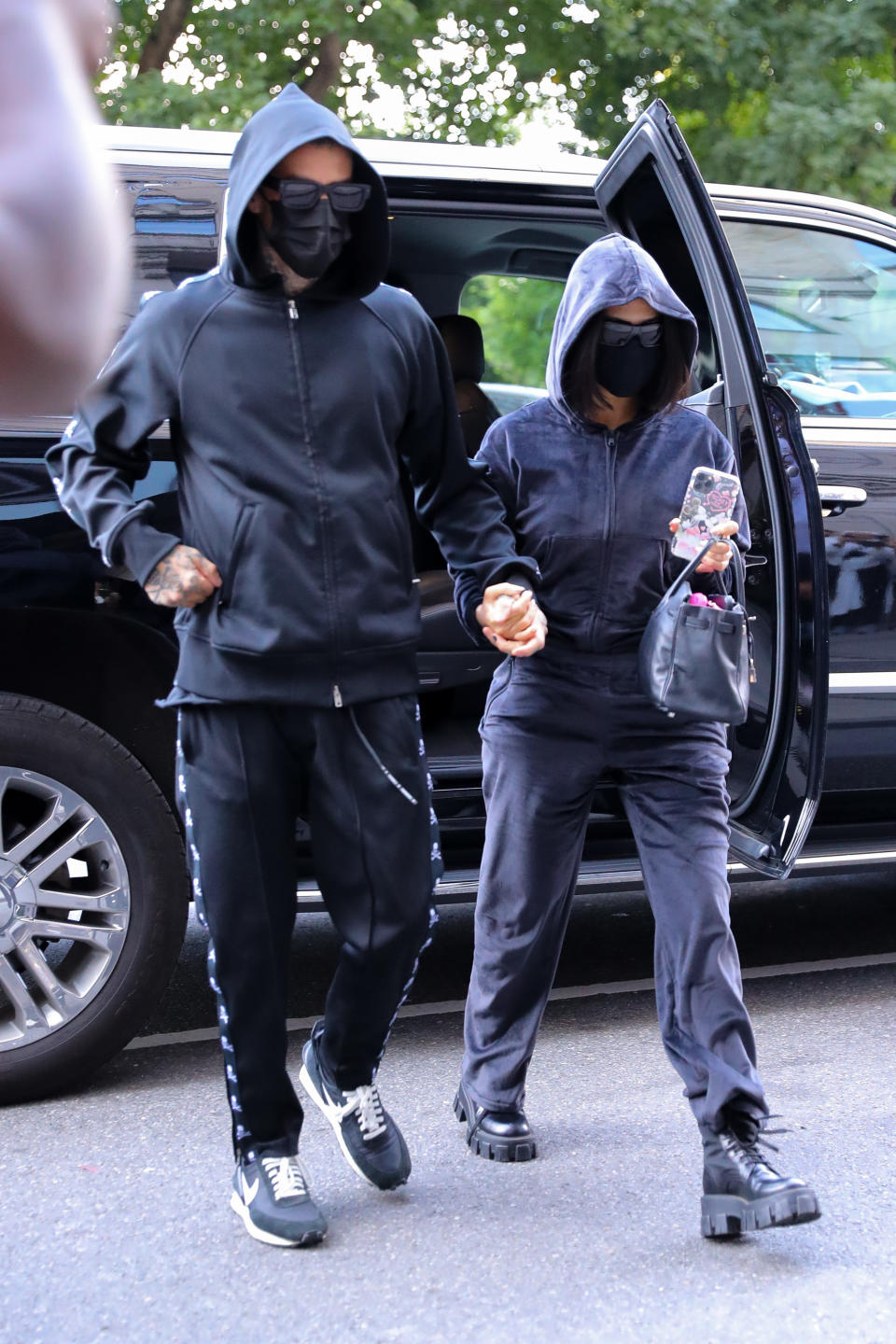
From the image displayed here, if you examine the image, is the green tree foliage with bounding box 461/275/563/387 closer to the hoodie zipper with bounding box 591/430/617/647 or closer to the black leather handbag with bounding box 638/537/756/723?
Result: the hoodie zipper with bounding box 591/430/617/647

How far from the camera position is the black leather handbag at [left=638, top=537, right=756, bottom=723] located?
289cm

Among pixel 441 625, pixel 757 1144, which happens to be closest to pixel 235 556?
pixel 757 1144

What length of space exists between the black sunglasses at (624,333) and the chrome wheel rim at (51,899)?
4.73ft

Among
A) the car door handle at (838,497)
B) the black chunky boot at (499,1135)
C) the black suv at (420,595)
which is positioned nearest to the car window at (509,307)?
the black suv at (420,595)

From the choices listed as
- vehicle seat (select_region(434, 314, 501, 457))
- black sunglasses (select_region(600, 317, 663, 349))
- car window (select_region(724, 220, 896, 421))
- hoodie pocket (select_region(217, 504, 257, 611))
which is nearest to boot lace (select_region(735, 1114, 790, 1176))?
hoodie pocket (select_region(217, 504, 257, 611))

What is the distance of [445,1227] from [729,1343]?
595mm

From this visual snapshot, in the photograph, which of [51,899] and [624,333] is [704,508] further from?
[51,899]

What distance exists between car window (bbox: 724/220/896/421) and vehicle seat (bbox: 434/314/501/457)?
3.72 feet

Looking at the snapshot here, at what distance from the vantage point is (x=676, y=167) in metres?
3.37

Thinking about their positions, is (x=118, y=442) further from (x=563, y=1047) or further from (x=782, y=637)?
(x=563, y=1047)

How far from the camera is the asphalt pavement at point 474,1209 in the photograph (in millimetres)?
2582

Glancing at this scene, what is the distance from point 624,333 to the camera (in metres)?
3.01

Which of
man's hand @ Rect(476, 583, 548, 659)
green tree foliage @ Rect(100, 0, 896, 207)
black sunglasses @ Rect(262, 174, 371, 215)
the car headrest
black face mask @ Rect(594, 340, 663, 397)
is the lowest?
man's hand @ Rect(476, 583, 548, 659)

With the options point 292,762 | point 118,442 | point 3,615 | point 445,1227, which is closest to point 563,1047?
point 445,1227
